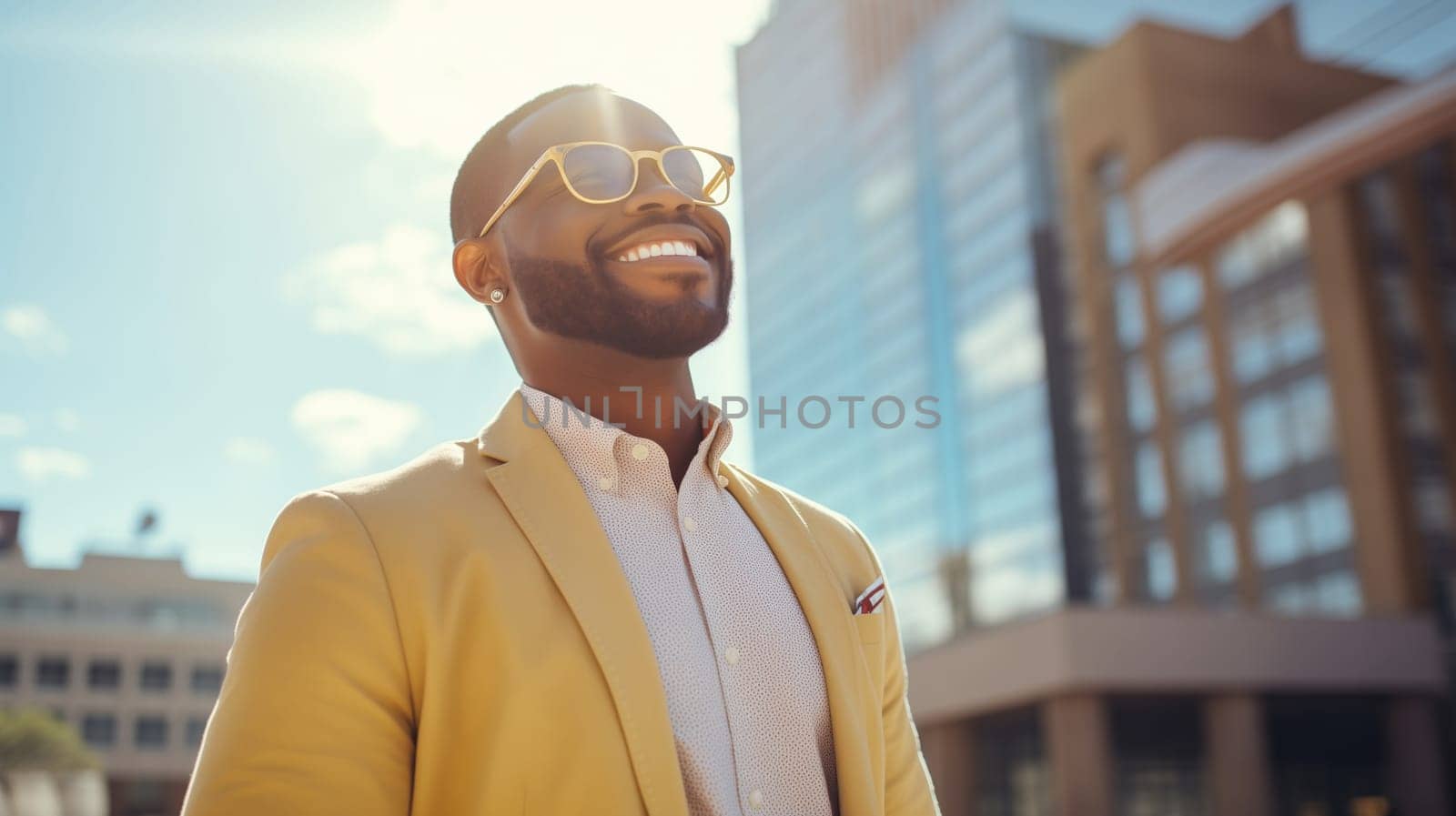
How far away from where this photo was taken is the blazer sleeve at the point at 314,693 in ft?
5.16

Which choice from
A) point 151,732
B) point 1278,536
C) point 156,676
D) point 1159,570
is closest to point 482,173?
point 1278,536

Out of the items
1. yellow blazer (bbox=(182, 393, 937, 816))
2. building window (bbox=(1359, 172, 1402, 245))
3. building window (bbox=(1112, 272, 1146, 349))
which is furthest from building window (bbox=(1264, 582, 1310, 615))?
yellow blazer (bbox=(182, 393, 937, 816))

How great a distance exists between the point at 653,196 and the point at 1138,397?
162 feet

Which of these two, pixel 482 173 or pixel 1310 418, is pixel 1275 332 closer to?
pixel 1310 418

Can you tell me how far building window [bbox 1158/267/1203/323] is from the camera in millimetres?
44938

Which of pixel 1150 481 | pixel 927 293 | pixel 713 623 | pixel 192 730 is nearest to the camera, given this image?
pixel 713 623

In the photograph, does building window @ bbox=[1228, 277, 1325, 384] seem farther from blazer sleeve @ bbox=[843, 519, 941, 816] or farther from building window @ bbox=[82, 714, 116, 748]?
building window @ bbox=[82, 714, 116, 748]

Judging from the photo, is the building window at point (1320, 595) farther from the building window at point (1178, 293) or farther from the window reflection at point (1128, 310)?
the window reflection at point (1128, 310)

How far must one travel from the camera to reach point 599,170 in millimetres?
2314

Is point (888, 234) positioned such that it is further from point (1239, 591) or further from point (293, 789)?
point (293, 789)

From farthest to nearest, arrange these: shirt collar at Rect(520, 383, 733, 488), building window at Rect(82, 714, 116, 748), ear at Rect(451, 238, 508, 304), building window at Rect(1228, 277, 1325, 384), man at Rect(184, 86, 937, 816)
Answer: building window at Rect(82, 714, 116, 748) → building window at Rect(1228, 277, 1325, 384) → ear at Rect(451, 238, 508, 304) → shirt collar at Rect(520, 383, 733, 488) → man at Rect(184, 86, 937, 816)

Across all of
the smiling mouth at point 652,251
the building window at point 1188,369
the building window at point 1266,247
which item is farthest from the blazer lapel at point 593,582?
the building window at point 1188,369

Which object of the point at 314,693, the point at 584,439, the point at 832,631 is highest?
the point at 584,439

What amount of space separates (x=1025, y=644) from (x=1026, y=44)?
41249 millimetres
